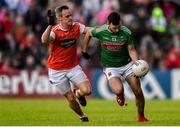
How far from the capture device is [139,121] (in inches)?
749

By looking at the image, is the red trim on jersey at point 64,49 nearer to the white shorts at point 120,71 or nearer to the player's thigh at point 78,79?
the player's thigh at point 78,79

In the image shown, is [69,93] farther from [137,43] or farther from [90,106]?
[137,43]

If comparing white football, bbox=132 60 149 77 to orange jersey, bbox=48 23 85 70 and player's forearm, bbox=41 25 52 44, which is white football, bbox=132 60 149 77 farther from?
player's forearm, bbox=41 25 52 44

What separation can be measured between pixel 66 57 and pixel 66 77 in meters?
0.51

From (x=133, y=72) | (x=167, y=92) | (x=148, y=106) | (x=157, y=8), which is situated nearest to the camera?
(x=133, y=72)

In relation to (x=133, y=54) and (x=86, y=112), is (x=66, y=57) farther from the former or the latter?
(x=86, y=112)

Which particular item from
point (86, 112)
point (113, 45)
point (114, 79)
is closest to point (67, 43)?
point (113, 45)

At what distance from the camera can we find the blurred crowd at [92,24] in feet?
106

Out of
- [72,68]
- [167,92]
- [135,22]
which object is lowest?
[167,92]

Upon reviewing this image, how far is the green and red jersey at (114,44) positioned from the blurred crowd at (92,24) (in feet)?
42.7

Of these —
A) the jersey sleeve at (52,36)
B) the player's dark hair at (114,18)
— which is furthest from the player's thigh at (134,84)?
the jersey sleeve at (52,36)

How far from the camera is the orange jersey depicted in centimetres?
1898

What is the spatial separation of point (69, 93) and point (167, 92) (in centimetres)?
1300

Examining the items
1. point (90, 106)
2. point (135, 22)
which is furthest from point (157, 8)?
point (90, 106)
